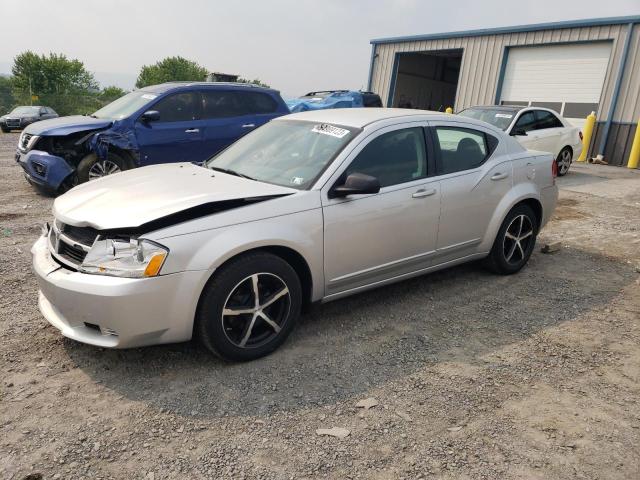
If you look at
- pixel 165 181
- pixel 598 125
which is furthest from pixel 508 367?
pixel 598 125

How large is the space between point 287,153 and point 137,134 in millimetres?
4651

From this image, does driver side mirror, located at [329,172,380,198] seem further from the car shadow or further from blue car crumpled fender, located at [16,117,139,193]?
blue car crumpled fender, located at [16,117,139,193]

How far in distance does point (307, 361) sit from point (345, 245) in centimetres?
84

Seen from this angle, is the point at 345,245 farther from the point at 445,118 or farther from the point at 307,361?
the point at 445,118

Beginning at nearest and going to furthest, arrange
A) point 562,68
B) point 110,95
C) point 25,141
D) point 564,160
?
point 25,141 → point 564,160 → point 562,68 → point 110,95

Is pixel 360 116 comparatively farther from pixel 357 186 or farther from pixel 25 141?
pixel 25 141

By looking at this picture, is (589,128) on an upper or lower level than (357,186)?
upper

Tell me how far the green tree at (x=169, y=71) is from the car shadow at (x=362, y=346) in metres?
92.3

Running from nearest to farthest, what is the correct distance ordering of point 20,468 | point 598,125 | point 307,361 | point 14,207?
point 20,468, point 307,361, point 14,207, point 598,125

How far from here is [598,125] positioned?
1532cm

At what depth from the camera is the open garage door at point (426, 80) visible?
2311cm

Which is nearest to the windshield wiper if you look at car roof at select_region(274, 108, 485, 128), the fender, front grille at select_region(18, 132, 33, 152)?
the fender

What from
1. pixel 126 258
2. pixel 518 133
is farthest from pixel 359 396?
pixel 518 133

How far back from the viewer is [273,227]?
3188 millimetres
